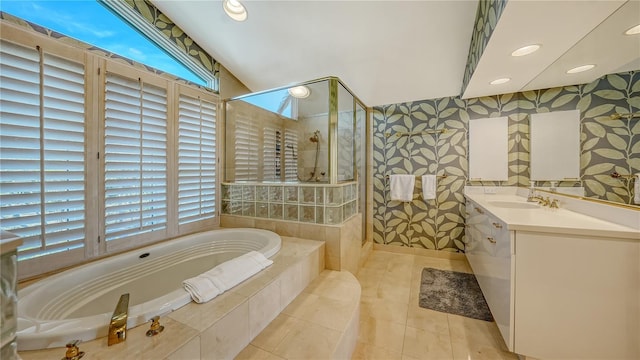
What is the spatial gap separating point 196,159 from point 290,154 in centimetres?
96

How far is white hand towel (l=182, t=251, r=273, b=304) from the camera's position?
1.14 meters

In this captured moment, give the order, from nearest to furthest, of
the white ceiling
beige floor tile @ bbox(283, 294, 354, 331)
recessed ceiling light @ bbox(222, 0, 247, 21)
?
the white ceiling, beige floor tile @ bbox(283, 294, 354, 331), recessed ceiling light @ bbox(222, 0, 247, 21)

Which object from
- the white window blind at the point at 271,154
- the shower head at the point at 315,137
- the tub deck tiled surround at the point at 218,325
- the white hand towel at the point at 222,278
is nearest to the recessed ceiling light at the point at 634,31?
the shower head at the point at 315,137

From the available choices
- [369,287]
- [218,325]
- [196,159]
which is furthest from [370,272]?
[196,159]

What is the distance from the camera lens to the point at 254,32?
A: 6.97 feet

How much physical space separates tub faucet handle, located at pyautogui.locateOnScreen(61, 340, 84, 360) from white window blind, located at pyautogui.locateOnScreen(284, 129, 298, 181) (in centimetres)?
177

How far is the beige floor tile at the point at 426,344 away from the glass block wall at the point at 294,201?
983mm

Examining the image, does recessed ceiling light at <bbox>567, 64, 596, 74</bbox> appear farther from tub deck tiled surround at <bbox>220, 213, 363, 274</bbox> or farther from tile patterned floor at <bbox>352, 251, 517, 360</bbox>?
tub deck tiled surround at <bbox>220, 213, 363, 274</bbox>

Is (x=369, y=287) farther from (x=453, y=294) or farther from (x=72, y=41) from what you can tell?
(x=72, y=41)

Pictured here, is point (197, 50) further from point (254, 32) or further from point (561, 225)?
point (561, 225)

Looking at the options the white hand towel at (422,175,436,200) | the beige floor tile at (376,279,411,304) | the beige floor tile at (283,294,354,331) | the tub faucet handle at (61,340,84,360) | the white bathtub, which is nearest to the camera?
the tub faucet handle at (61,340,84,360)

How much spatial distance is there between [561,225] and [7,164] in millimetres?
3020

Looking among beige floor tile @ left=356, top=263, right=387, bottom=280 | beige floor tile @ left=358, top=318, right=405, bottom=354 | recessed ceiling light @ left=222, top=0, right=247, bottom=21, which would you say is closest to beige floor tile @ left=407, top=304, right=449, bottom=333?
beige floor tile @ left=358, top=318, right=405, bottom=354

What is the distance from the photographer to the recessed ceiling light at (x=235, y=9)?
1.89m
